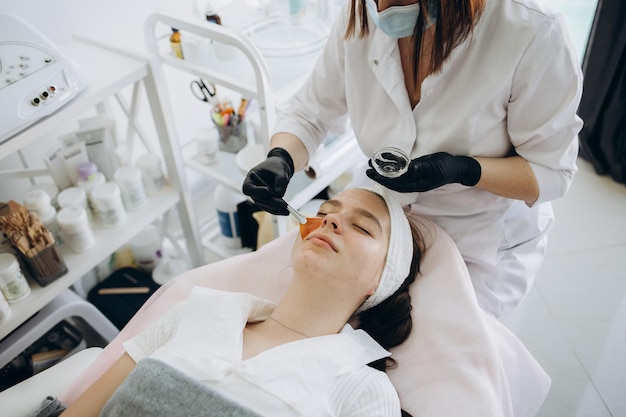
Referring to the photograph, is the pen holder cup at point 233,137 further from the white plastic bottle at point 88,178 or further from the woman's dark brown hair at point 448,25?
the woman's dark brown hair at point 448,25

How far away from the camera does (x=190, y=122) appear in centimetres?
225

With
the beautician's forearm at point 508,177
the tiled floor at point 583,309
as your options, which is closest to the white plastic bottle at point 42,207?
the beautician's forearm at point 508,177

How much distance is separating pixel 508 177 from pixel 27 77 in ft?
3.68

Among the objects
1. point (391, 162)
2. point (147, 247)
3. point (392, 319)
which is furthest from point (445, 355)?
point (147, 247)

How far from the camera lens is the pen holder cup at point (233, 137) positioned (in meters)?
1.87

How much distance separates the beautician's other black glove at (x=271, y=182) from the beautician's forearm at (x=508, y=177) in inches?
18.0

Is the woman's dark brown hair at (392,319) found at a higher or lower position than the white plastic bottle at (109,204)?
lower

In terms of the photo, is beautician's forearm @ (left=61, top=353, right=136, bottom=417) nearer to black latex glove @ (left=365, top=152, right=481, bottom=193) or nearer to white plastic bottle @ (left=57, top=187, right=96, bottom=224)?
white plastic bottle @ (left=57, top=187, right=96, bottom=224)

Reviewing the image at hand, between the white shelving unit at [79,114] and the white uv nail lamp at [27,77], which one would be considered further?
the white shelving unit at [79,114]

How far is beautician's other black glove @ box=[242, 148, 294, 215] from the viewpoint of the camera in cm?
122

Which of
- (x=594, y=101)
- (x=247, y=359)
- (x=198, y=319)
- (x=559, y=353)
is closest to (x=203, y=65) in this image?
(x=198, y=319)

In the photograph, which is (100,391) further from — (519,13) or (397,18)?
(519,13)

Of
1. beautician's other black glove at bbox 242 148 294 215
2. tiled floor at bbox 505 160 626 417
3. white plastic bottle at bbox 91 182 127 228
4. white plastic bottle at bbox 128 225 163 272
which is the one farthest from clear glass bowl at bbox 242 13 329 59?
tiled floor at bbox 505 160 626 417

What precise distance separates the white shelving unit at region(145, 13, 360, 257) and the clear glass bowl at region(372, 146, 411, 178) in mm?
→ 451
